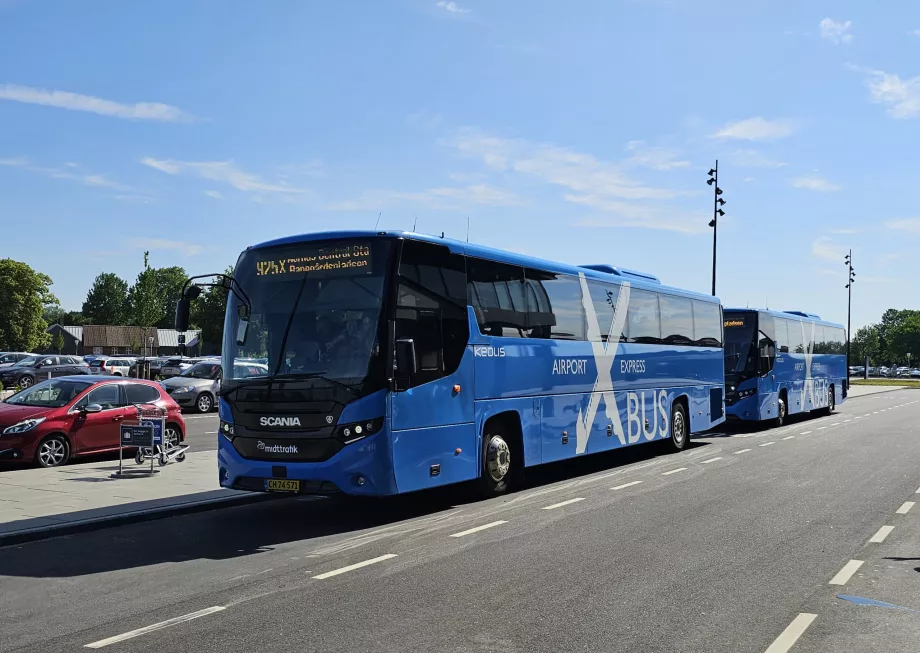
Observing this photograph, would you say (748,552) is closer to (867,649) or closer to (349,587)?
(867,649)

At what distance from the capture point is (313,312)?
33.3 feet

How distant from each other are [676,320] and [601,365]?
4.49 meters

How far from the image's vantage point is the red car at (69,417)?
47.8 feet

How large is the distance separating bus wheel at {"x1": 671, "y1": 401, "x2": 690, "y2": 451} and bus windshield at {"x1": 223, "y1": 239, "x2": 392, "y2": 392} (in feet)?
35.7

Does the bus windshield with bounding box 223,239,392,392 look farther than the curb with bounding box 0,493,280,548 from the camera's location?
Yes

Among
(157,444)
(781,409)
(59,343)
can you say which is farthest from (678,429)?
(59,343)

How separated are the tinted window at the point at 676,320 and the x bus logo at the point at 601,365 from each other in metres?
2.26

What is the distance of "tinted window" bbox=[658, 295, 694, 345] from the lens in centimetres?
1861

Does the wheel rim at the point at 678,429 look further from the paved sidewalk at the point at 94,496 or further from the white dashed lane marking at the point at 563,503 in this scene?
the paved sidewalk at the point at 94,496

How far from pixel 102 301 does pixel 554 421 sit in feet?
583

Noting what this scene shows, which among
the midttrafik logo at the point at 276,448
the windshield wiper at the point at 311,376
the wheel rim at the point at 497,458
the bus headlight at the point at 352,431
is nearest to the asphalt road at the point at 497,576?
the wheel rim at the point at 497,458

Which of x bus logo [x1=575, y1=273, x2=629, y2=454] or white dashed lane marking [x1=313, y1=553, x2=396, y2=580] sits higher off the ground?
x bus logo [x1=575, y1=273, x2=629, y2=454]

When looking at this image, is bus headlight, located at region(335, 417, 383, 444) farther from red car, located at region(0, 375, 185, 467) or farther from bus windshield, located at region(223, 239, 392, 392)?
red car, located at region(0, 375, 185, 467)

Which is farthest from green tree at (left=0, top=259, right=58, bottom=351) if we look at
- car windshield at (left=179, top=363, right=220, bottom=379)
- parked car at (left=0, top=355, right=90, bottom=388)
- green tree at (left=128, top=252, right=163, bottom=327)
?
car windshield at (left=179, top=363, right=220, bottom=379)
